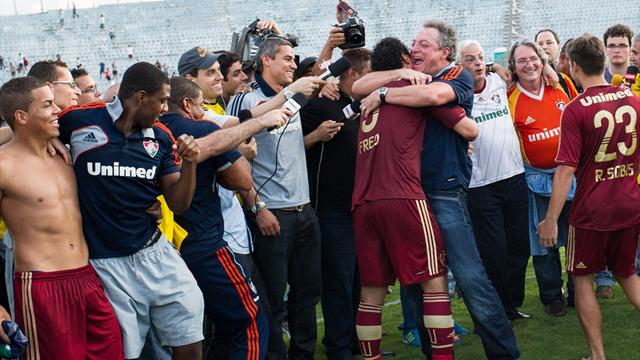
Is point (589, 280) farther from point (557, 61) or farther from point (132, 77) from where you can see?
point (557, 61)

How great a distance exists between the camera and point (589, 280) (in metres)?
4.96

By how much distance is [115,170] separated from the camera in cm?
383

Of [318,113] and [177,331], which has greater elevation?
[318,113]

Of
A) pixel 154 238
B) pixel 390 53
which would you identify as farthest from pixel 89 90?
pixel 154 238

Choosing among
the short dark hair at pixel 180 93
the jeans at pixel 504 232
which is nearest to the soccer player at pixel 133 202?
the short dark hair at pixel 180 93

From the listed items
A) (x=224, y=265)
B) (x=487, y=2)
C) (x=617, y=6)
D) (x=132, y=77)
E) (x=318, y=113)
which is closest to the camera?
(x=132, y=77)

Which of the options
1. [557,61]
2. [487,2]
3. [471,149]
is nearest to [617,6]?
[487,2]

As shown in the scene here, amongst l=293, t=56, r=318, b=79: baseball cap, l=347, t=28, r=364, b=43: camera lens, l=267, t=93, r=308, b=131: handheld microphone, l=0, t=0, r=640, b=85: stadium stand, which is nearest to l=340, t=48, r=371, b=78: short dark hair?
l=347, t=28, r=364, b=43: camera lens

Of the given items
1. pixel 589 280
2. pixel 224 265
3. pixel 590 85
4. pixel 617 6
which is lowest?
pixel 589 280

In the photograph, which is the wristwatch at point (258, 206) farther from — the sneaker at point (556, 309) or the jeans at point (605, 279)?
the jeans at point (605, 279)

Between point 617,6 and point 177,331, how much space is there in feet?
122

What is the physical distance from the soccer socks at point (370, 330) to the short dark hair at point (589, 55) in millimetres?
1859

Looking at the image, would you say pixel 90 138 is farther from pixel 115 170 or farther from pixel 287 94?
pixel 287 94

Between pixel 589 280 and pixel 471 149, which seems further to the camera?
pixel 471 149
